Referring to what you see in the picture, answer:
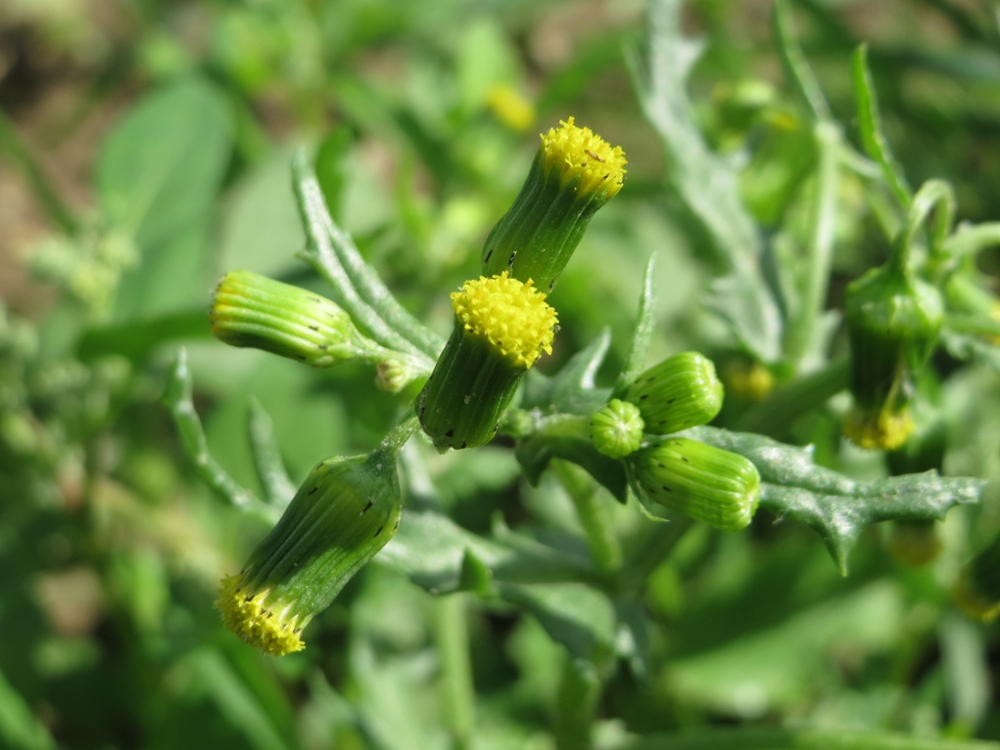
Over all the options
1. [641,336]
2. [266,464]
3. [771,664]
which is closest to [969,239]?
[641,336]

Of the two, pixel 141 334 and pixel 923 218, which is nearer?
pixel 923 218

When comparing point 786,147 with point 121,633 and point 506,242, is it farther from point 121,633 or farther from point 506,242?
point 121,633

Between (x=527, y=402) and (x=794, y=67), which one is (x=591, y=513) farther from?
(x=794, y=67)

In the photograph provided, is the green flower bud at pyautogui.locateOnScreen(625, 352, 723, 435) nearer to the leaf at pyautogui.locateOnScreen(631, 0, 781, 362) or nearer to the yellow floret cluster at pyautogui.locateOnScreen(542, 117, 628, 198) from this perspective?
the yellow floret cluster at pyautogui.locateOnScreen(542, 117, 628, 198)

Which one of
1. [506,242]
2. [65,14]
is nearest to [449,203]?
[506,242]

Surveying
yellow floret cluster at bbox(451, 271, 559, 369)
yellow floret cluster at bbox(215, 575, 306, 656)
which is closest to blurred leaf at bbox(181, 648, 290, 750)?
yellow floret cluster at bbox(215, 575, 306, 656)
